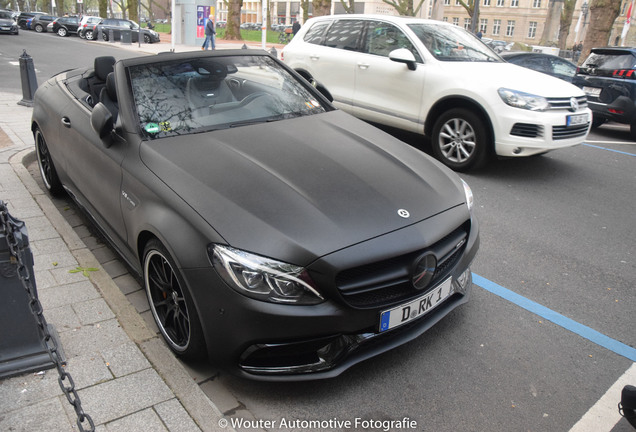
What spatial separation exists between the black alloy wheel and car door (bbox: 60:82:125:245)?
2.45 feet

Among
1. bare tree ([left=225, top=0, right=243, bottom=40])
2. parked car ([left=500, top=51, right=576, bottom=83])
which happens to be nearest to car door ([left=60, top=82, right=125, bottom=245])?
parked car ([left=500, top=51, right=576, bottom=83])

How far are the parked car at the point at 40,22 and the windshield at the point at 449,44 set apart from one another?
43417 millimetres

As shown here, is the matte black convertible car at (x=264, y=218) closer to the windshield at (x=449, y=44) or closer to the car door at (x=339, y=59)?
the windshield at (x=449, y=44)

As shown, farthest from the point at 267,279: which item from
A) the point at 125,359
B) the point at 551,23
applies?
the point at 551,23

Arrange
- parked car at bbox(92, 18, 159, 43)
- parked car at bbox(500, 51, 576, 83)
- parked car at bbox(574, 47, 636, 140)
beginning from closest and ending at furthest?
parked car at bbox(574, 47, 636, 140)
parked car at bbox(500, 51, 576, 83)
parked car at bbox(92, 18, 159, 43)

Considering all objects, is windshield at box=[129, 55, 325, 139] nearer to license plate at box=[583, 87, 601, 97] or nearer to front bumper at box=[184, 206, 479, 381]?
front bumper at box=[184, 206, 479, 381]

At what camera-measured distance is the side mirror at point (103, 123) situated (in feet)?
11.2

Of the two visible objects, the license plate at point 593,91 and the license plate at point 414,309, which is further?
the license plate at point 593,91

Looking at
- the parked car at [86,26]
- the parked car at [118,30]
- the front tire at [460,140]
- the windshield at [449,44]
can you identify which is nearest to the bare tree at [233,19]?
the parked car at [118,30]

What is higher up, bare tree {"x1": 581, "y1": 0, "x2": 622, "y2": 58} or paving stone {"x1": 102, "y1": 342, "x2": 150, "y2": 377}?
bare tree {"x1": 581, "y1": 0, "x2": 622, "y2": 58}

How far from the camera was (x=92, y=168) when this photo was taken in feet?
12.4

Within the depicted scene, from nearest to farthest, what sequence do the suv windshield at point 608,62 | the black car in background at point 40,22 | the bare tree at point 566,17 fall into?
1. the suv windshield at point 608,62
2. the black car in background at point 40,22
3. the bare tree at point 566,17

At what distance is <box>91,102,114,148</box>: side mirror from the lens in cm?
341

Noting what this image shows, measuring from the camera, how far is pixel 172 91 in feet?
12.1
